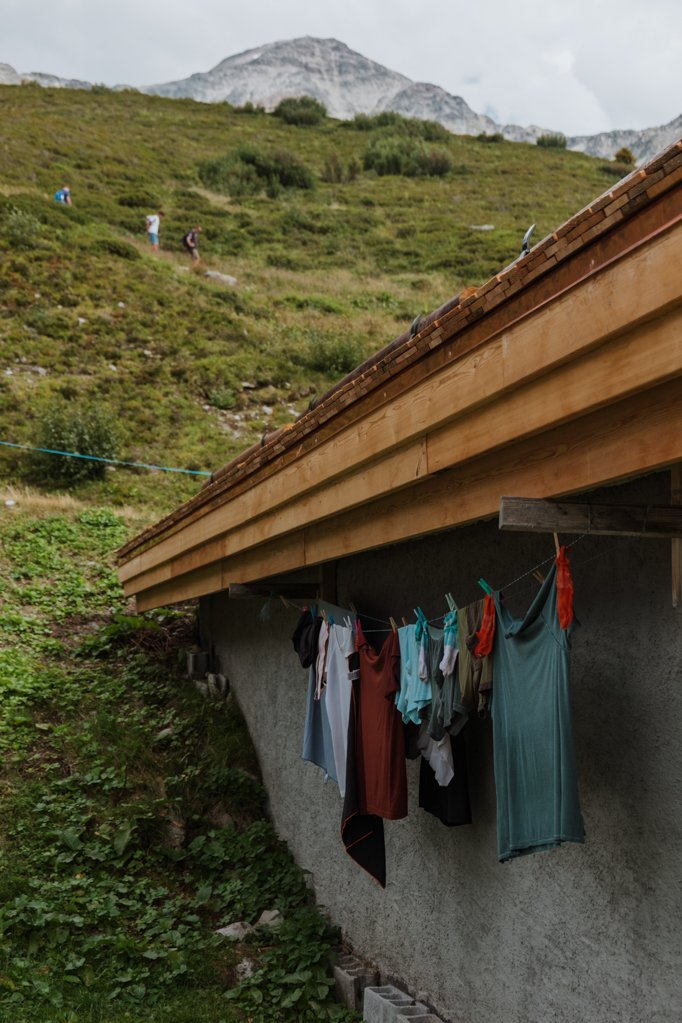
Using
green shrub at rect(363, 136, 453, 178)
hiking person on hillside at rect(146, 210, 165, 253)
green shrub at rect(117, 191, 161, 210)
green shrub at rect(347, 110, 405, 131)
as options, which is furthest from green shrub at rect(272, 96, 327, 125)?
hiking person on hillside at rect(146, 210, 165, 253)

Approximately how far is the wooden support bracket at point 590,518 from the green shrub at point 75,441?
14476 millimetres

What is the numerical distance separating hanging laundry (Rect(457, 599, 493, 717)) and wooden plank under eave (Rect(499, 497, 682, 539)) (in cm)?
86

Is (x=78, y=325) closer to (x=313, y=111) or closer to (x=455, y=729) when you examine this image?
(x=455, y=729)

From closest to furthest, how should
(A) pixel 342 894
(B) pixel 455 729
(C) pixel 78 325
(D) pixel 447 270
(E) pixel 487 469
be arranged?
(E) pixel 487 469 < (B) pixel 455 729 < (A) pixel 342 894 < (C) pixel 78 325 < (D) pixel 447 270

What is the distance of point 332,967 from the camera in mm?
6184

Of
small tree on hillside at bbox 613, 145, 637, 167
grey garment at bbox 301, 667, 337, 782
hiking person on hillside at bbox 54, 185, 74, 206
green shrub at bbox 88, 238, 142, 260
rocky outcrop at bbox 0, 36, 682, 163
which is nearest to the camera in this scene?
grey garment at bbox 301, 667, 337, 782

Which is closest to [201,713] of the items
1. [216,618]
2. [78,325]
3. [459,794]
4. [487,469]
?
[216,618]

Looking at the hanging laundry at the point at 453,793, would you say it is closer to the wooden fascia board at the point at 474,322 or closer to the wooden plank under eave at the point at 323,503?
the wooden plank under eave at the point at 323,503

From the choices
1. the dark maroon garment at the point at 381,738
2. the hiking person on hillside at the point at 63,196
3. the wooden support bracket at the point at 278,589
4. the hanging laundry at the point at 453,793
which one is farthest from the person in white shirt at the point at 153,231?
the hanging laundry at the point at 453,793

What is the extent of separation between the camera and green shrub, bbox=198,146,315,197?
126 feet

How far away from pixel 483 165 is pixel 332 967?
44842mm

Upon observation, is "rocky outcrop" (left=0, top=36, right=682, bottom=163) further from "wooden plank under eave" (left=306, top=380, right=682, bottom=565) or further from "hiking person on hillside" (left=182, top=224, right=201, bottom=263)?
"wooden plank under eave" (left=306, top=380, right=682, bottom=565)

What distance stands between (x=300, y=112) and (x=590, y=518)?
174 feet

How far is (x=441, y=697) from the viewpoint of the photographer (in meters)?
4.63
